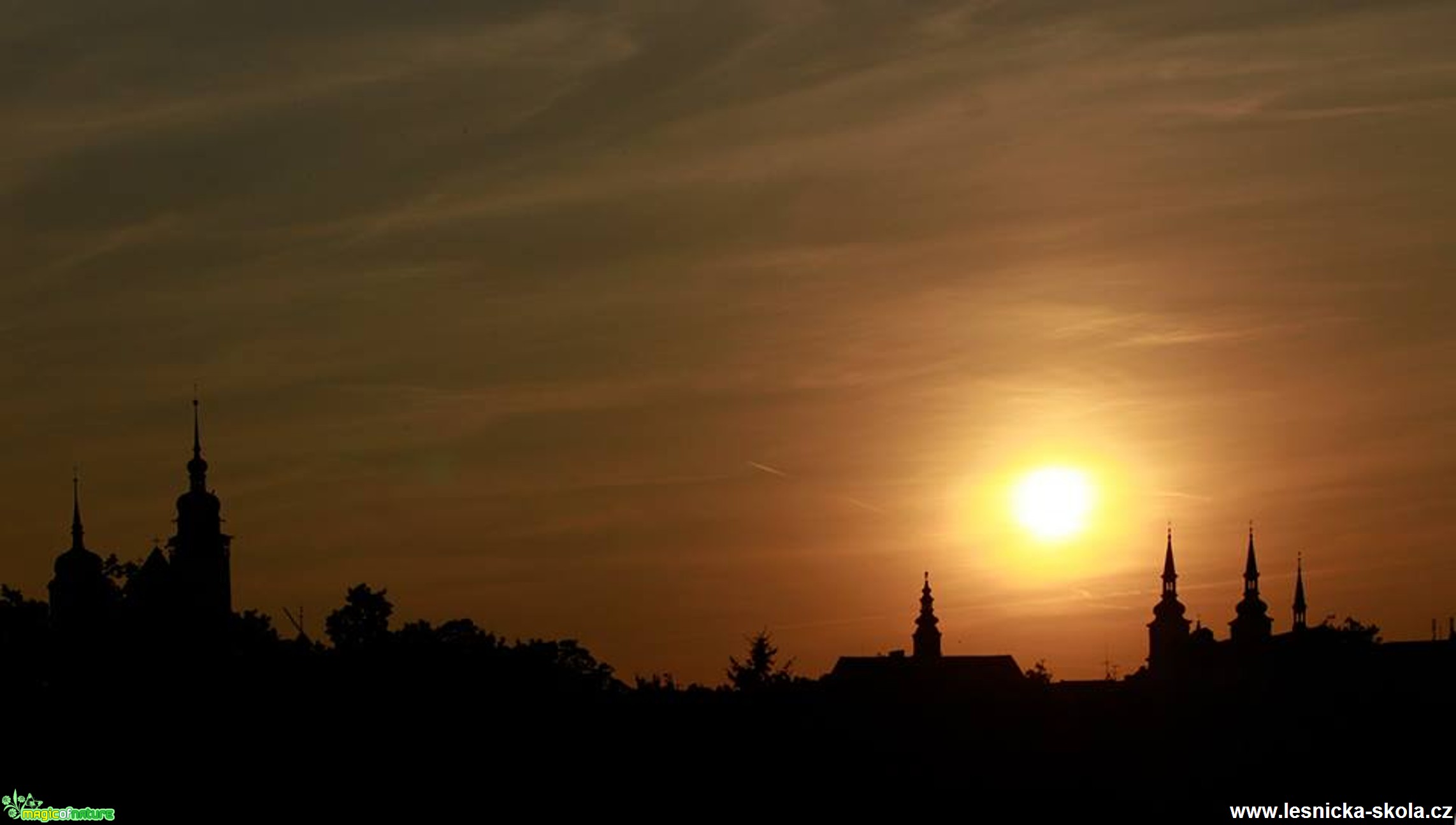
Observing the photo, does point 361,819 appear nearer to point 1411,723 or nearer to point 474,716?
point 474,716

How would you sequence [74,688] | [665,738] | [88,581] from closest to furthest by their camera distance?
[665,738] < [74,688] < [88,581]

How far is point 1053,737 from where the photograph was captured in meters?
117

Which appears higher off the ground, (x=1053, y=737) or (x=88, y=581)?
(x=88, y=581)

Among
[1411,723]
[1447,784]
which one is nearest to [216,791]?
[1447,784]

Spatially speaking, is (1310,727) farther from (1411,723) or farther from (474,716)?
(474,716)

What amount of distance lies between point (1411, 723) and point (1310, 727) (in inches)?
231

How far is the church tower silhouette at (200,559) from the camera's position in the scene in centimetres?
17825

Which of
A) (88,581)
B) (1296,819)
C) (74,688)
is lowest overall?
(1296,819)

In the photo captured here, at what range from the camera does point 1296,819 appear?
92.7 m

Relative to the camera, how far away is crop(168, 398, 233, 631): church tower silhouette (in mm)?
178250

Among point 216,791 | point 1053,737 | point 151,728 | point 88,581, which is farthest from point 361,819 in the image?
point 88,581

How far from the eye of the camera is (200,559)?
188 m

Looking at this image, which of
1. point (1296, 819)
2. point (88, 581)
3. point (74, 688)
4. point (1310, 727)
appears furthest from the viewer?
point (88, 581)

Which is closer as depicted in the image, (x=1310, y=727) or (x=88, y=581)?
(x=1310, y=727)
